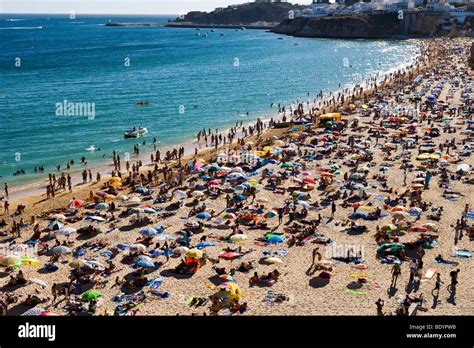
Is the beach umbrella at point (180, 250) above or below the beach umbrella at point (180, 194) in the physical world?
below

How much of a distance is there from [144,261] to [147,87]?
52182mm

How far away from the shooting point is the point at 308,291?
17.5m

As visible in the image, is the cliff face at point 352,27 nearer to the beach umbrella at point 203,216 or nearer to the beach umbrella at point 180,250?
the beach umbrella at point 203,216

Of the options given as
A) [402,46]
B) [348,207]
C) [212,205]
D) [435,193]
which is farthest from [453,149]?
[402,46]

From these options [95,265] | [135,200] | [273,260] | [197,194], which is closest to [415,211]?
[273,260]

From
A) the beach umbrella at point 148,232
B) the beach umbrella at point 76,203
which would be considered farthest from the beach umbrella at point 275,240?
the beach umbrella at point 76,203

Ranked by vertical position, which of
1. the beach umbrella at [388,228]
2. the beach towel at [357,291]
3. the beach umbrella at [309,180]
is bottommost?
the beach towel at [357,291]

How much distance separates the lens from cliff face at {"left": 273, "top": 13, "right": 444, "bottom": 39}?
467 ft

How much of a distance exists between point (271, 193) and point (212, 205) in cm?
369

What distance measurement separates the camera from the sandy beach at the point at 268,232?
17.0 meters

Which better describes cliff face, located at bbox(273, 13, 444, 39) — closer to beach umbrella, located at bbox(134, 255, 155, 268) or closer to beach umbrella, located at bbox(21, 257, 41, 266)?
beach umbrella, located at bbox(134, 255, 155, 268)

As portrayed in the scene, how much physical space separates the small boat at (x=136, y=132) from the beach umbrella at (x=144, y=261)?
23.8m

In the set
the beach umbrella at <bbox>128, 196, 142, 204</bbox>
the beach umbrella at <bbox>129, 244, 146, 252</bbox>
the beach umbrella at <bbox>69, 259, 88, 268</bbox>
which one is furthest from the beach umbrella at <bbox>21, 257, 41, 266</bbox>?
the beach umbrella at <bbox>128, 196, 142, 204</bbox>
